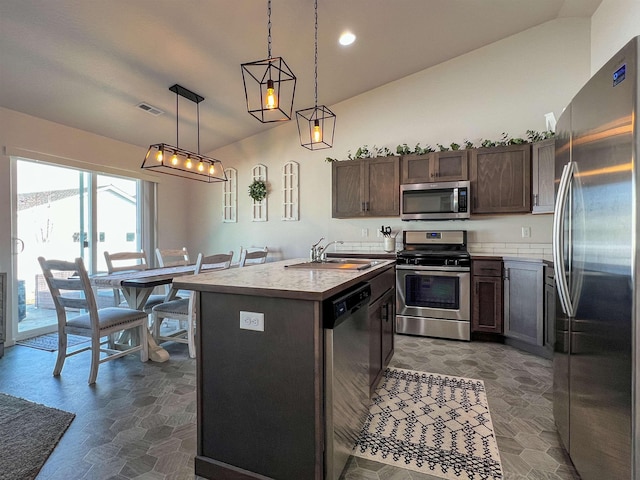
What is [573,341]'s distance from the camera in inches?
60.2

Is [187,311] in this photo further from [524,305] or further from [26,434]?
[524,305]

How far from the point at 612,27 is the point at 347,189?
3020 millimetres

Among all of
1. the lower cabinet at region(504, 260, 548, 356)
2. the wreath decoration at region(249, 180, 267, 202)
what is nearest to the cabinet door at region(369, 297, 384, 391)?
the lower cabinet at region(504, 260, 548, 356)

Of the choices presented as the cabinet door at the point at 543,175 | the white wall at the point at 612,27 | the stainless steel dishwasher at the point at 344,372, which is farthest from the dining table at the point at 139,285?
the white wall at the point at 612,27

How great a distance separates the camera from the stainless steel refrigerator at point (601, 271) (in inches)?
42.2

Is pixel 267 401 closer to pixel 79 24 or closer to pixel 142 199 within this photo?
pixel 79 24

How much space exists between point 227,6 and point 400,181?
101 inches

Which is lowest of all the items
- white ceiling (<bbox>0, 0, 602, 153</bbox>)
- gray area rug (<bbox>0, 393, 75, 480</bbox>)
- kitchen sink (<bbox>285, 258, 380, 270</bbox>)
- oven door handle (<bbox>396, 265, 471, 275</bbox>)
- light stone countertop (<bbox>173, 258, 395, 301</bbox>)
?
gray area rug (<bbox>0, 393, 75, 480</bbox>)

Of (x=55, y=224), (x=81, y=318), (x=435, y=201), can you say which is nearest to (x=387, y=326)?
(x=435, y=201)

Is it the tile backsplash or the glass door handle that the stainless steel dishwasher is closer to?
the tile backsplash

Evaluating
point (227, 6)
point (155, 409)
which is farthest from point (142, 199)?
point (155, 409)

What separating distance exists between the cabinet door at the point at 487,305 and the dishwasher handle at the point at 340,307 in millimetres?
2358

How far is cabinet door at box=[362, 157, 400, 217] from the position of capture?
411 cm

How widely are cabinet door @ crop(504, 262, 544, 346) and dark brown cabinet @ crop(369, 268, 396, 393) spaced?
4.97 ft
